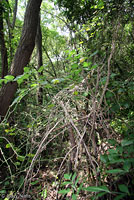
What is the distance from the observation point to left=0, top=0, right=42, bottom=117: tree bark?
7.68 ft

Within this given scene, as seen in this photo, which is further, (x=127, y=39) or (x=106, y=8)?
(x=106, y=8)

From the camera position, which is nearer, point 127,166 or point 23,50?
point 127,166

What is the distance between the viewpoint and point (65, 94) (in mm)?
1140

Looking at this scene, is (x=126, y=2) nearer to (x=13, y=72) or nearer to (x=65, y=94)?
(x=65, y=94)

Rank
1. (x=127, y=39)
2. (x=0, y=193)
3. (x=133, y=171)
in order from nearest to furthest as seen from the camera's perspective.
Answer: (x=133, y=171)
(x=127, y=39)
(x=0, y=193)

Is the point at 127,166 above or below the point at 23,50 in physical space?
below

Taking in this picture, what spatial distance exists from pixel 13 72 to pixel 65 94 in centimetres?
157

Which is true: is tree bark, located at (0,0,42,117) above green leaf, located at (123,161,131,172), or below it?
above

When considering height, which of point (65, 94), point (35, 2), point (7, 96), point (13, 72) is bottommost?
point (65, 94)

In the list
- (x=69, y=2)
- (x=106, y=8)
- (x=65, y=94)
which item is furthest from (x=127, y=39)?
(x=69, y=2)

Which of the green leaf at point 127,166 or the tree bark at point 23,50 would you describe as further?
the tree bark at point 23,50

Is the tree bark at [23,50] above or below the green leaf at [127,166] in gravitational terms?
above

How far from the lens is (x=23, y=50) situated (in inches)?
93.4

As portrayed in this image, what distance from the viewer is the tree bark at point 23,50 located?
234 cm
